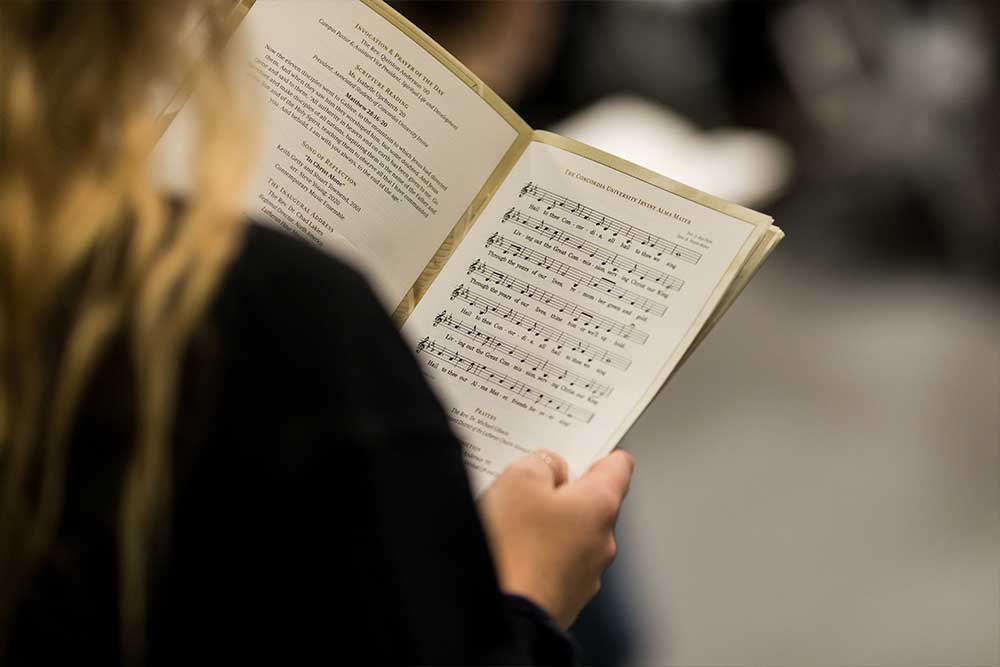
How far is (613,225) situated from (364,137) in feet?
0.71

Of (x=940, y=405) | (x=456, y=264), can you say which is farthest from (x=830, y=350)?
(x=456, y=264)

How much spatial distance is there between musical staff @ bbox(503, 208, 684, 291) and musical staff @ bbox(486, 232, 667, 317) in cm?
1

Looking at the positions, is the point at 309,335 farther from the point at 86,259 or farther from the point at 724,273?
the point at 724,273

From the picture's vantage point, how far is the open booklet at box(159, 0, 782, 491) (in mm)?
939

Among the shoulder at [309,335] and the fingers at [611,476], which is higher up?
the shoulder at [309,335]

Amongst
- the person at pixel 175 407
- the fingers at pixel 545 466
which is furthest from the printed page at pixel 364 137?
the person at pixel 175 407

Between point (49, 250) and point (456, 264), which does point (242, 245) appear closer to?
point (49, 250)

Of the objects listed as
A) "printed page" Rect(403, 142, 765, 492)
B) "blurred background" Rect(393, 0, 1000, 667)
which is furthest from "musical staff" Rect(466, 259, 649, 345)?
"blurred background" Rect(393, 0, 1000, 667)

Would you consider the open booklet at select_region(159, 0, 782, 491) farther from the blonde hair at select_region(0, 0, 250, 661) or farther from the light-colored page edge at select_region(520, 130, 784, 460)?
the blonde hair at select_region(0, 0, 250, 661)

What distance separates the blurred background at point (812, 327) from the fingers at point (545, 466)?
69 centimetres

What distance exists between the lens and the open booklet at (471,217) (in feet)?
3.08

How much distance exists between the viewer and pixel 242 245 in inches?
20.0

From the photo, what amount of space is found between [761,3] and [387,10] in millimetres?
4048

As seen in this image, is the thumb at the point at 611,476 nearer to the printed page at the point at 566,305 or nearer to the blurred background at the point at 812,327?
the printed page at the point at 566,305
